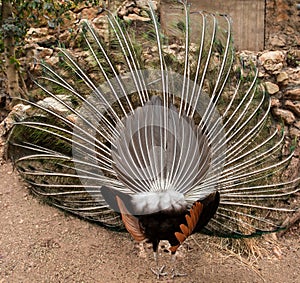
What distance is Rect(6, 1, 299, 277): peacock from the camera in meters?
2.78

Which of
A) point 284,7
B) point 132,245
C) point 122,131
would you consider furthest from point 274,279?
point 284,7

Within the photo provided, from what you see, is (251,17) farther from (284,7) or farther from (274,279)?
(274,279)

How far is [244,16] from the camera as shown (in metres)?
4.52

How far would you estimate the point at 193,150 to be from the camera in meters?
3.05

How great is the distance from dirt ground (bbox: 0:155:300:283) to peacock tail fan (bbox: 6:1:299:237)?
46cm

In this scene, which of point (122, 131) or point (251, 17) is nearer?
point (122, 131)

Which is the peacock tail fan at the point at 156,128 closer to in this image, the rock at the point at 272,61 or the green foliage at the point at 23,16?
the green foliage at the point at 23,16

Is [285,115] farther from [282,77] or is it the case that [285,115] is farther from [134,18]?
[134,18]

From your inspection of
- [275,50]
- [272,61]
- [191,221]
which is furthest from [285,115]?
[191,221]

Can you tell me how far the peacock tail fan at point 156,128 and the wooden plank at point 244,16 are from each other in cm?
124

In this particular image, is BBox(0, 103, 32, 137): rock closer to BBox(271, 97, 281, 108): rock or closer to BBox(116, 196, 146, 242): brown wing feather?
BBox(116, 196, 146, 242): brown wing feather

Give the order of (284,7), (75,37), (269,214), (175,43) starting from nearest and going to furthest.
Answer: (269,214) < (175,43) < (75,37) < (284,7)

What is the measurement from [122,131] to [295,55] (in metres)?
2.47

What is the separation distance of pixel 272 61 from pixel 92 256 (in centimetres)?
277
